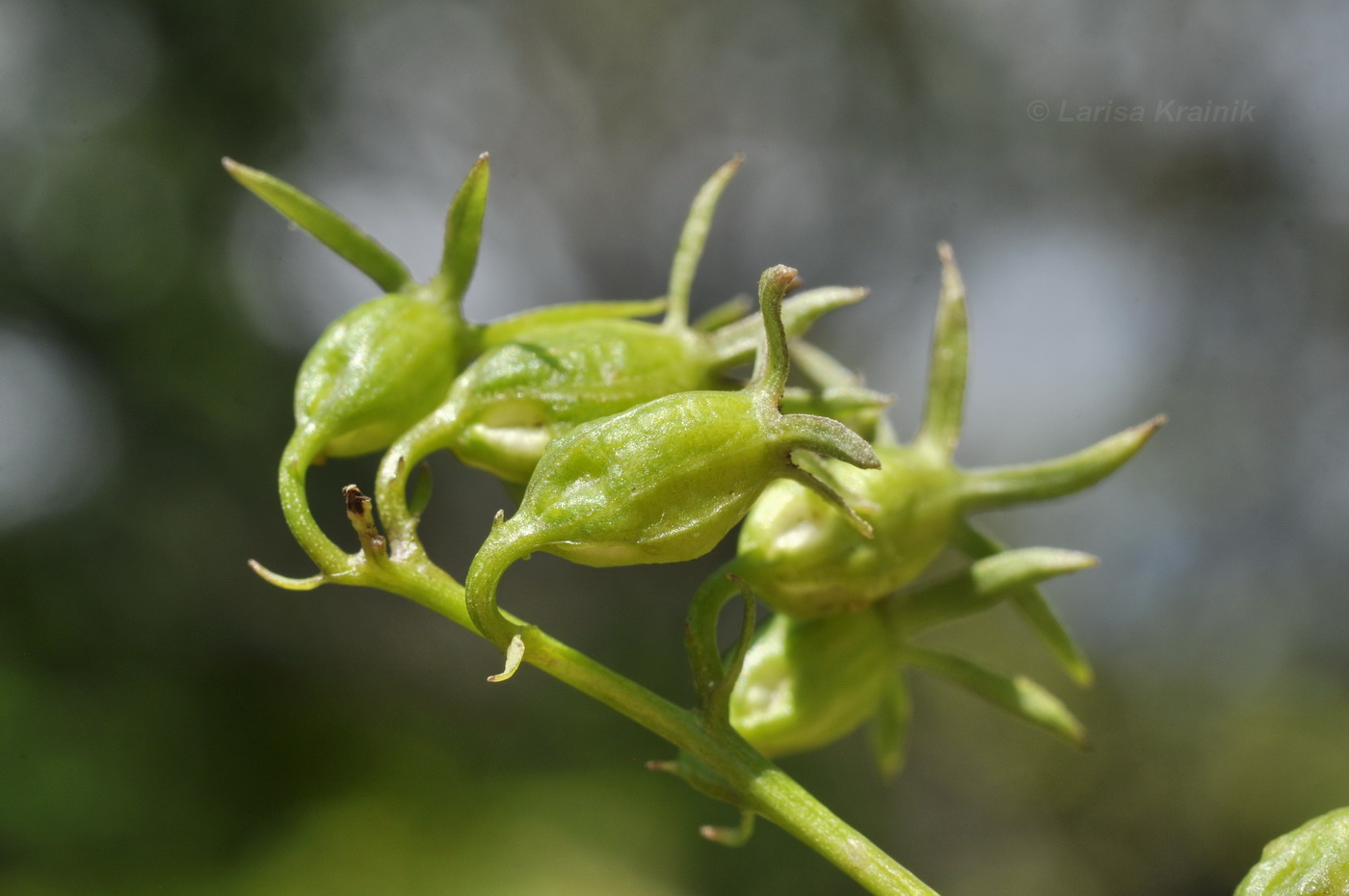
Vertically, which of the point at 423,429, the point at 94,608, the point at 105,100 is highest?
the point at 105,100

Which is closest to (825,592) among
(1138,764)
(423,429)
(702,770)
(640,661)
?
(702,770)

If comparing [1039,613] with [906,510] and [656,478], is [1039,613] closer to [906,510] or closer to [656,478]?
[906,510]

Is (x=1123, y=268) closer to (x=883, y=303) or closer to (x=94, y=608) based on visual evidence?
(x=883, y=303)

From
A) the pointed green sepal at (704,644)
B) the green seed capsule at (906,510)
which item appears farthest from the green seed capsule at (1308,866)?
the pointed green sepal at (704,644)

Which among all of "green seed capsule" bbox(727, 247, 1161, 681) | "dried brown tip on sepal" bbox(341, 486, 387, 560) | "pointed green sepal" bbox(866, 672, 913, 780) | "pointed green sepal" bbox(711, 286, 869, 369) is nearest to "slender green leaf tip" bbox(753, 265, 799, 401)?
"pointed green sepal" bbox(711, 286, 869, 369)

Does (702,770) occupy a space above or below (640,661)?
above

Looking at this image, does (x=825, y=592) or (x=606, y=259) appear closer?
(x=825, y=592)
